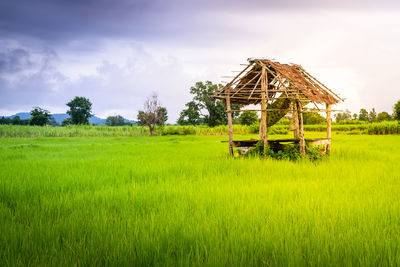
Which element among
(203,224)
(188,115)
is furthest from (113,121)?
(203,224)

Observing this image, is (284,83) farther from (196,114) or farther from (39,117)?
(39,117)

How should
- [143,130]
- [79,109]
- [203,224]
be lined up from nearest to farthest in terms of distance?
[203,224], [143,130], [79,109]

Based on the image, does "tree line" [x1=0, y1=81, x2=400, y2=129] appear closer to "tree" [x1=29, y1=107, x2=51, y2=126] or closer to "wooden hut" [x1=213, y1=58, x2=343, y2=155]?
"tree" [x1=29, y1=107, x2=51, y2=126]

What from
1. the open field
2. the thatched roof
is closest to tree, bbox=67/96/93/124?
the open field

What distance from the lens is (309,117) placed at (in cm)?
5453

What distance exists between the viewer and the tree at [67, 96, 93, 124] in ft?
202

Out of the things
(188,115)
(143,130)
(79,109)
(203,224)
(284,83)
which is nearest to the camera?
(203,224)

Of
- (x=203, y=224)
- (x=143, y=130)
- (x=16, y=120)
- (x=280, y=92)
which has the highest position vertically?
(x=16, y=120)

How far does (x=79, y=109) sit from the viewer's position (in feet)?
205

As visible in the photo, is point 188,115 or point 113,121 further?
point 113,121

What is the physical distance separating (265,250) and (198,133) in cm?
3367

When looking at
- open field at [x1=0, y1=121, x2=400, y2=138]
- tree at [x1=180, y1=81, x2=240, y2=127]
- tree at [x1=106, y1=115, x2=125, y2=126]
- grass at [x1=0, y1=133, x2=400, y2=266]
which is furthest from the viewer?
tree at [x1=106, y1=115, x2=125, y2=126]

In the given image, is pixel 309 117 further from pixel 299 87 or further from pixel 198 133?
pixel 299 87

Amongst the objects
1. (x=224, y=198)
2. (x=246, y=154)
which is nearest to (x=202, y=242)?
(x=224, y=198)
